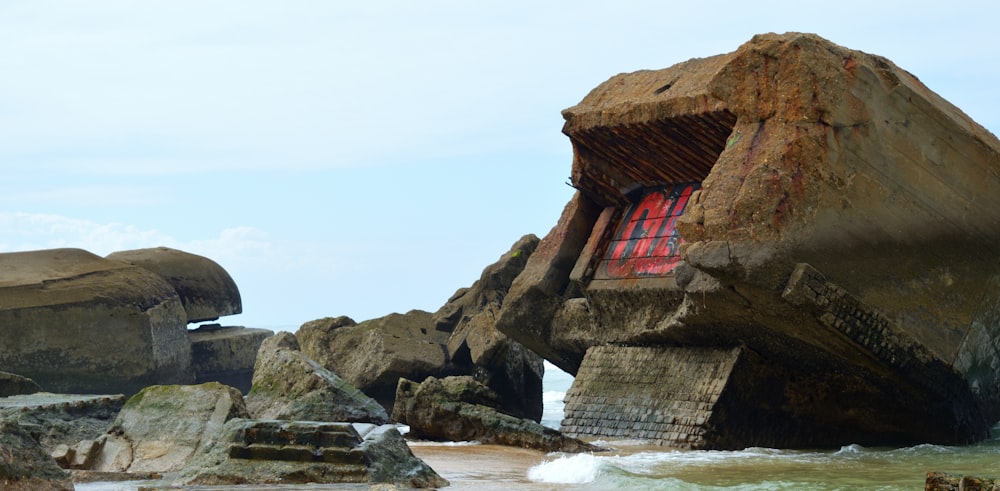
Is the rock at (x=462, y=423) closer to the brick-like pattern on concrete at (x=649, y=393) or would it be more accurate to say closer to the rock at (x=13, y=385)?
the brick-like pattern on concrete at (x=649, y=393)

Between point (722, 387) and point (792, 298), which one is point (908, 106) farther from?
point (722, 387)

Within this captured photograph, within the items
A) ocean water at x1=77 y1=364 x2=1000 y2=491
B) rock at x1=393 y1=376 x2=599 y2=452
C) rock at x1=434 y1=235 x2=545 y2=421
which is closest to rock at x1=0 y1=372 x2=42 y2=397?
rock at x1=393 y1=376 x2=599 y2=452

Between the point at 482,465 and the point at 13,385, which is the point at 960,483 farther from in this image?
the point at 13,385

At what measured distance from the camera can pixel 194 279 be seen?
78.0 feet

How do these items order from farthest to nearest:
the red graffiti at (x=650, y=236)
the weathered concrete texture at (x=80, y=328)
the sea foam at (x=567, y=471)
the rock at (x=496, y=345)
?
the weathered concrete texture at (x=80, y=328) < the rock at (x=496, y=345) < the red graffiti at (x=650, y=236) < the sea foam at (x=567, y=471)

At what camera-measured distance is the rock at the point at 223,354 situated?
2284 centimetres

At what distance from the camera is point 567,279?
16109 millimetres

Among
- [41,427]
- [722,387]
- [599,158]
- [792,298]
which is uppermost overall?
[599,158]

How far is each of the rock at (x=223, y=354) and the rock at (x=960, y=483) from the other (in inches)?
676

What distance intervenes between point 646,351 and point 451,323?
588 centimetres

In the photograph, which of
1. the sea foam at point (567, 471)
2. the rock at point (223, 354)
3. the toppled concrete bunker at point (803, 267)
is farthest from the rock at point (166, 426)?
the rock at point (223, 354)

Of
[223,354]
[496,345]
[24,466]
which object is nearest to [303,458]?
[24,466]

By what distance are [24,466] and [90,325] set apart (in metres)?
13.2

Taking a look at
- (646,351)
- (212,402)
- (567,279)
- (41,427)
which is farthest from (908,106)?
(41,427)
